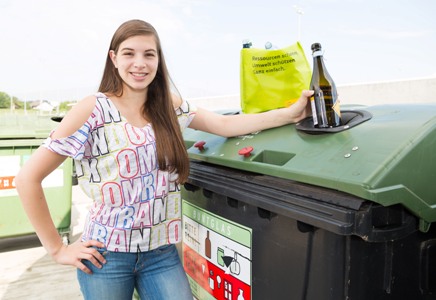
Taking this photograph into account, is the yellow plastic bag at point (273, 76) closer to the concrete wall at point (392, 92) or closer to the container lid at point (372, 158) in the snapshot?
the container lid at point (372, 158)

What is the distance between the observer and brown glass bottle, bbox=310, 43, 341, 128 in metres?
1.51

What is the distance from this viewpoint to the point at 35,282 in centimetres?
308

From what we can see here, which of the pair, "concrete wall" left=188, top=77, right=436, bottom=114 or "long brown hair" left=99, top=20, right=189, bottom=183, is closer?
"long brown hair" left=99, top=20, right=189, bottom=183

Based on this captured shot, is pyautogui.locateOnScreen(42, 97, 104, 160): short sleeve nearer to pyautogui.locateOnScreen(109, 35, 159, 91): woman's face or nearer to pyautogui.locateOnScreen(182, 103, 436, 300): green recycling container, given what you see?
pyautogui.locateOnScreen(109, 35, 159, 91): woman's face

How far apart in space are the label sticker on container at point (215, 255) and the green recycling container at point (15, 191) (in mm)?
2086

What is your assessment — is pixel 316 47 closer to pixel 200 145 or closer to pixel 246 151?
pixel 246 151

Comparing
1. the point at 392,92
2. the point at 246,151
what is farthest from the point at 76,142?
the point at 392,92

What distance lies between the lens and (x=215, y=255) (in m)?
1.67

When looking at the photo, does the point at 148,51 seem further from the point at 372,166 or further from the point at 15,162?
the point at 15,162

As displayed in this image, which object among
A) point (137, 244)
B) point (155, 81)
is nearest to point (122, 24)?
point (155, 81)

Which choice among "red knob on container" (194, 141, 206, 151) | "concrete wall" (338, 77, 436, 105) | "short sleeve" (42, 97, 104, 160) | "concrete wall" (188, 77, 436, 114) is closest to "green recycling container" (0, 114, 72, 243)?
"red knob on container" (194, 141, 206, 151)

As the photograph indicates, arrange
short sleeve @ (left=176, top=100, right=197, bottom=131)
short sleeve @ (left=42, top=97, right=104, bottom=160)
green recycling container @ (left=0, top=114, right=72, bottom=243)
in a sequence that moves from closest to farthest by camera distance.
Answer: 1. short sleeve @ (left=42, top=97, right=104, bottom=160)
2. short sleeve @ (left=176, top=100, right=197, bottom=131)
3. green recycling container @ (left=0, top=114, right=72, bottom=243)

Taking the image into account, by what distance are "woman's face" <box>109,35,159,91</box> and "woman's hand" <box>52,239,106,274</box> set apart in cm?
61

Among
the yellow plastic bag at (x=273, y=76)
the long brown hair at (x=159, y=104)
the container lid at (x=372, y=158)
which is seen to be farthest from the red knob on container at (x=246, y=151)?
the yellow plastic bag at (x=273, y=76)
